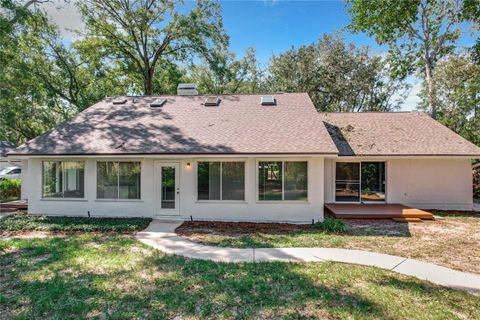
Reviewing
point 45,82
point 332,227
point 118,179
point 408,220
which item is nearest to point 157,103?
point 118,179

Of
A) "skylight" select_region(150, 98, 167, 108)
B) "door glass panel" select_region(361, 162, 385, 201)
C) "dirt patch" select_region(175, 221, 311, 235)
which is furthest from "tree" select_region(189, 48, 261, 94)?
"dirt patch" select_region(175, 221, 311, 235)

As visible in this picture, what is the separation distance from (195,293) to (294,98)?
12.0 meters

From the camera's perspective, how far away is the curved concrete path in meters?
5.60

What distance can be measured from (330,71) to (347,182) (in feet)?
48.2

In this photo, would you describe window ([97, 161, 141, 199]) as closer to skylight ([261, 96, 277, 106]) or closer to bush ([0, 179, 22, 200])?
skylight ([261, 96, 277, 106])

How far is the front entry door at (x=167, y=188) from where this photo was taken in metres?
11.1

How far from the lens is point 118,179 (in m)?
11.2

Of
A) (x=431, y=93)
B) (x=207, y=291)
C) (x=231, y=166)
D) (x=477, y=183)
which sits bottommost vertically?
(x=207, y=291)

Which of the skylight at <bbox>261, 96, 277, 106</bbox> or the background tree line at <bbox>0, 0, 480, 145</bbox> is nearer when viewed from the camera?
the skylight at <bbox>261, 96, 277, 106</bbox>

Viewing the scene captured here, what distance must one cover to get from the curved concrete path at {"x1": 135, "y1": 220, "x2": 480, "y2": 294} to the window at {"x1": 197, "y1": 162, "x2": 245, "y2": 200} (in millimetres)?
2716

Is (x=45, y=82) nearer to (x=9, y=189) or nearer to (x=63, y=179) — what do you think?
(x=9, y=189)

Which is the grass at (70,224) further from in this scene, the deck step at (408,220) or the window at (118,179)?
the deck step at (408,220)

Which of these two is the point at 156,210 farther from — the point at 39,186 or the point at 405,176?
the point at 405,176

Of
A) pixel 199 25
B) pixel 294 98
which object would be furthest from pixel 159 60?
pixel 294 98
